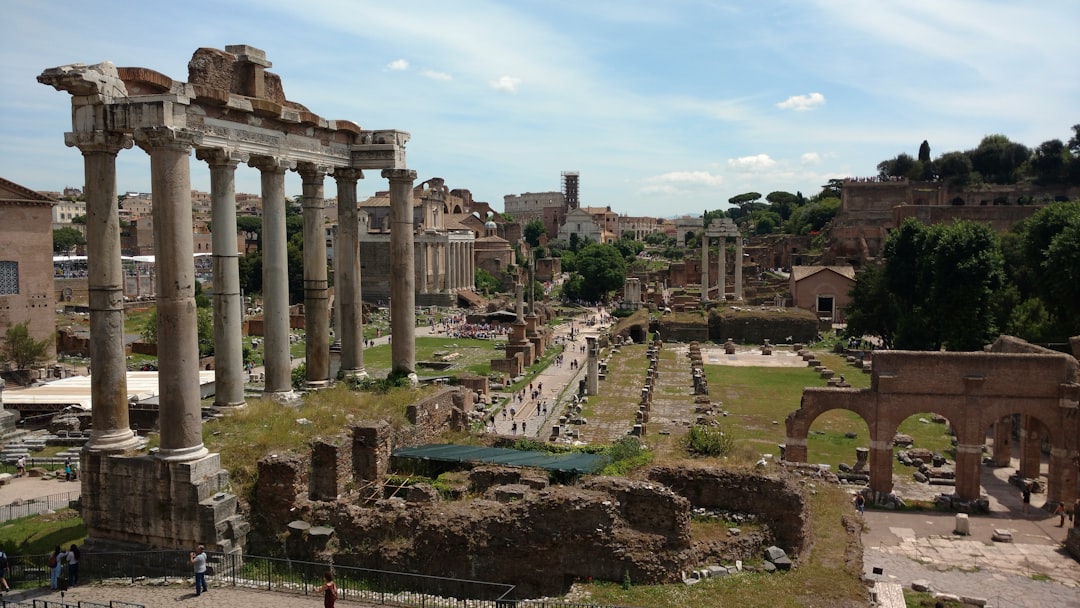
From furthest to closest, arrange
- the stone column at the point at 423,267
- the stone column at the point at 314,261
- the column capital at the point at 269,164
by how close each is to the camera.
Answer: the stone column at the point at 423,267, the stone column at the point at 314,261, the column capital at the point at 269,164

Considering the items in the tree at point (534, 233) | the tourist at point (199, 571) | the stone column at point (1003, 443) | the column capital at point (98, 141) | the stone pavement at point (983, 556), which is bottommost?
the stone pavement at point (983, 556)

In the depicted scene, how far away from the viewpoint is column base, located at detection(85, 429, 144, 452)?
12.9 metres

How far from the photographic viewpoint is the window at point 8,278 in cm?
4559

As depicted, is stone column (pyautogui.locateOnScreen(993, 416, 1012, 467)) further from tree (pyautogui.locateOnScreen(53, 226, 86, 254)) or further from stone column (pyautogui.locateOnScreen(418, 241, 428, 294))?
tree (pyautogui.locateOnScreen(53, 226, 86, 254))

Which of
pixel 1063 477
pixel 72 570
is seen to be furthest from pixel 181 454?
pixel 1063 477

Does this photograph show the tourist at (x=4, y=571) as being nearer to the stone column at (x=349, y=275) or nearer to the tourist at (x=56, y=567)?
the tourist at (x=56, y=567)

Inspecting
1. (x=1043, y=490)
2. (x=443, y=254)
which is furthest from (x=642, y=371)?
(x=443, y=254)

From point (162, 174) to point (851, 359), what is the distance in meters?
47.9

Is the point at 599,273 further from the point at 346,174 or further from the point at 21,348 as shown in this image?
the point at 346,174

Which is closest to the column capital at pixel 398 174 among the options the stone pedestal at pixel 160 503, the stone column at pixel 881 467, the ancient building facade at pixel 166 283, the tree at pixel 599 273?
the ancient building facade at pixel 166 283

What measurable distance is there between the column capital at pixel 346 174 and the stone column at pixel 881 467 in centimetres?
1728

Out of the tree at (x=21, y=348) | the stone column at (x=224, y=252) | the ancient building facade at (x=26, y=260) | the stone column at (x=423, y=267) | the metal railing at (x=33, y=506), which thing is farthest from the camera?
the stone column at (x=423, y=267)

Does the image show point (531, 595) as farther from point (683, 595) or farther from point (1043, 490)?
point (1043, 490)

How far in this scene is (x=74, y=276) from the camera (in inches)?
3428
